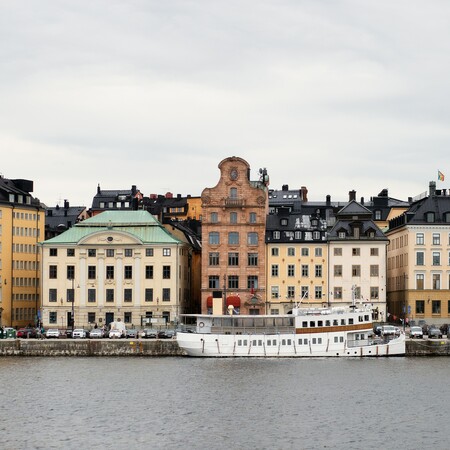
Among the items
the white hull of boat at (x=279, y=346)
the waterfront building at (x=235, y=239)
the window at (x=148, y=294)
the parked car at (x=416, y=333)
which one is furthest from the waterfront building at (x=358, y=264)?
the white hull of boat at (x=279, y=346)

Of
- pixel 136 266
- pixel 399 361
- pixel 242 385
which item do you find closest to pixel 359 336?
pixel 399 361

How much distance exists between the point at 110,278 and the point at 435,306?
1738 inches

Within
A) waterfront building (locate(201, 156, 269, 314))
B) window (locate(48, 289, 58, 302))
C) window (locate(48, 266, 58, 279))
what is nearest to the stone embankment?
waterfront building (locate(201, 156, 269, 314))

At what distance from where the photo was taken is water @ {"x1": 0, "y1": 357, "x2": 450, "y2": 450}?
2906 inches

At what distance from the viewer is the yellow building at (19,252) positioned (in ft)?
574

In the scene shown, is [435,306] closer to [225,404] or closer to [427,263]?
[427,263]

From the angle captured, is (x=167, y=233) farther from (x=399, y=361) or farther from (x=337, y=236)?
(x=399, y=361)

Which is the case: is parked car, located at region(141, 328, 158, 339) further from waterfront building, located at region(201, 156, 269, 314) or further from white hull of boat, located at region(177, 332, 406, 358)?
waterfront building, located at region(201, 156, 269, 314)

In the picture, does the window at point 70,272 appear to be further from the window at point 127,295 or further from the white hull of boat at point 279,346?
the white hull of boat at point 279,346

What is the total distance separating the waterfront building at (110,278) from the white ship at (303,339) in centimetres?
3380

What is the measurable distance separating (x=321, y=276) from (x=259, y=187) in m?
14.7

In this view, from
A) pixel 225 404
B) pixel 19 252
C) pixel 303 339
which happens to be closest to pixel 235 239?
pixel 19 252

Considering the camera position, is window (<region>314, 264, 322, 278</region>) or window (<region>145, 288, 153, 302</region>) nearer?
window (<region>314, 264, 322, 278</region>)

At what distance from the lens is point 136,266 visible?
168250 millimetres
